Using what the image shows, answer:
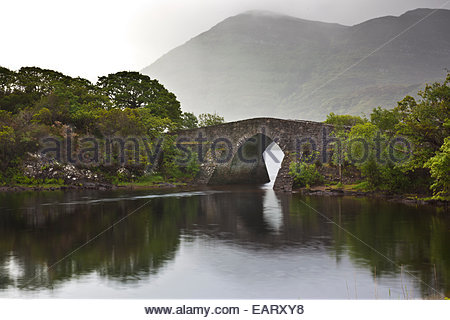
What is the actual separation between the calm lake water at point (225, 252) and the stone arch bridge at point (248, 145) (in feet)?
42.8

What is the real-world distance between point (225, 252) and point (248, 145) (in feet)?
99.5

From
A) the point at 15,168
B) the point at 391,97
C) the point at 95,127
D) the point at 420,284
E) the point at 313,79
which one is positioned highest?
the point at 313,79

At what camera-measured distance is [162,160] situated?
149 feet

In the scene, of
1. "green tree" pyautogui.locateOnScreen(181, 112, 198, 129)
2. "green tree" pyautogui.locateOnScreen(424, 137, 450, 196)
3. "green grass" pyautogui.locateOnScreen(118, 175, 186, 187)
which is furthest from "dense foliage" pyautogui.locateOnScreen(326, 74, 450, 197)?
"green tree" pyautogui.locateOnScreen(181, 112, 198, 129)

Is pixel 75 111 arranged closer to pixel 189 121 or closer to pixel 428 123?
pixel 189 121

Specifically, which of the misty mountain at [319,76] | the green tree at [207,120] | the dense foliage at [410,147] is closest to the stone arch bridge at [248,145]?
the dense foliage at [410,147]

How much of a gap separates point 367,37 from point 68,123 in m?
126

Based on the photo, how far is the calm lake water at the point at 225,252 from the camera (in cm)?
919

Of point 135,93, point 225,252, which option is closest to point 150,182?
point 135,93

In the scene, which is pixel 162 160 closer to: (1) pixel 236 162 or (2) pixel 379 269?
(1) pixel 236 162

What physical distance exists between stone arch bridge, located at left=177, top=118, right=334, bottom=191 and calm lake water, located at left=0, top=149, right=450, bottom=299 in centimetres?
1306

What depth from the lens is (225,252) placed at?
42.5 ft

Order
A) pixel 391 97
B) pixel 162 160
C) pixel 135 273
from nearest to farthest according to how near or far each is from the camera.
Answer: pixel 135 273 < pixel 162 160 < pixel 391 97

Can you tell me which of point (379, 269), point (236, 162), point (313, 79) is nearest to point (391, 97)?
point (313, 79)
